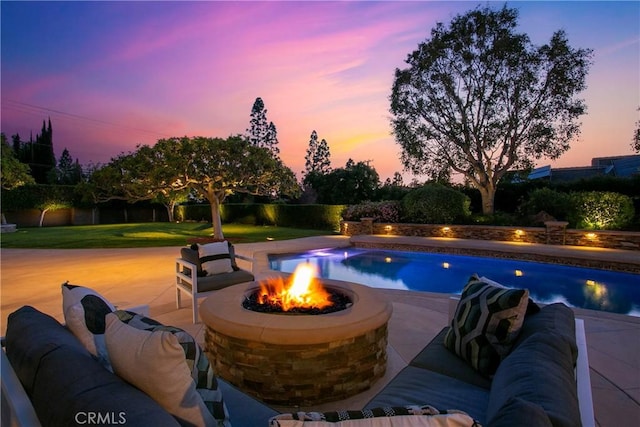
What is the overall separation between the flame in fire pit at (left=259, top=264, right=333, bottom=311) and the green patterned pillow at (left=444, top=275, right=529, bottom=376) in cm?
126

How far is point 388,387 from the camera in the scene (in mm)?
2055

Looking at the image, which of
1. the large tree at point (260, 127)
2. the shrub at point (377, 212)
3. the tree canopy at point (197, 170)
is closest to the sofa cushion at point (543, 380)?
the tree canopy at point (197, 170)

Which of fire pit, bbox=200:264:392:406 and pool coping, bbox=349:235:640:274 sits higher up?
fire pit, bbox=200:264:392:406

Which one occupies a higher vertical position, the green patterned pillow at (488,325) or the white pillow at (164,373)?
the white pillow at (164,373)

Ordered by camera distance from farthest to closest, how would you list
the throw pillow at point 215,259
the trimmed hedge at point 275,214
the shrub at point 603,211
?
the trimmed hedge at point 275,214
the shrub at point 603,211
the throw pillow at point 215,259

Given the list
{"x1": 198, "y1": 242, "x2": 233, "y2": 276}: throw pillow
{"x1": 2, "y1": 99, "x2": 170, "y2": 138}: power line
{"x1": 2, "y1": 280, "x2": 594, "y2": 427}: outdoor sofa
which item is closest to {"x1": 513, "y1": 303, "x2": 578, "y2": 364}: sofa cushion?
{"x1": 2, "y1": 280, "x2": 594, "y2": 427}: outdoor sofa

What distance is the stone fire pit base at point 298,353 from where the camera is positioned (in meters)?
2.54

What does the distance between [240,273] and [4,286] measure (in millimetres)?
4566

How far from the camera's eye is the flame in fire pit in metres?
3.24

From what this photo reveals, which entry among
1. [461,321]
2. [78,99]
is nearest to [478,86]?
[461,321]

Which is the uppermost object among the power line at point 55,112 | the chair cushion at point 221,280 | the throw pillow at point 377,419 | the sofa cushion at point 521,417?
the power line at point 55,112

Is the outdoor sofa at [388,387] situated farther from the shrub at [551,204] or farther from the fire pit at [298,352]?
the shrub at [551,204]

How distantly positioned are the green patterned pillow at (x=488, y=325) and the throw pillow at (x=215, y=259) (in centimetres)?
331

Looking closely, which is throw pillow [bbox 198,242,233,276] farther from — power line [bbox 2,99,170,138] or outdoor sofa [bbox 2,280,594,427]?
power line [bbox 2,99,170,138]
